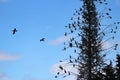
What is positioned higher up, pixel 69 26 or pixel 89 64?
pixel 69 26

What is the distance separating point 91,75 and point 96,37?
3462 mm

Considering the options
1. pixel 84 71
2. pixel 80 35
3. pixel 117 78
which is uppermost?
pixel 80 35

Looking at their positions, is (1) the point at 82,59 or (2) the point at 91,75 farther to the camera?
Answer: (1) the point at 82,59

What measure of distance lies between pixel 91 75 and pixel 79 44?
3144 mm

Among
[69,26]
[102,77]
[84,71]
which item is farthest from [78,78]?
[69,26]

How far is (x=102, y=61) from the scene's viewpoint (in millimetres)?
29047

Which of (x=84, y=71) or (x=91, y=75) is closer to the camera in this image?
(x=91, y=75)

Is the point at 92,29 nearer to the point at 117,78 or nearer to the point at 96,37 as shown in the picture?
the point at 96,37

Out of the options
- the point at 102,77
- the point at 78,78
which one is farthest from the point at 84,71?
the point at 102,77

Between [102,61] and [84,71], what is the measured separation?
182cm

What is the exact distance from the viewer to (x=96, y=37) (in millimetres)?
28688

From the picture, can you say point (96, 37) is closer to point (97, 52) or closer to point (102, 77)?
point (97, 52)

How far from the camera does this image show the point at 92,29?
28656 mm

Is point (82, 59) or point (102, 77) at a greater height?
point (82, 59)
